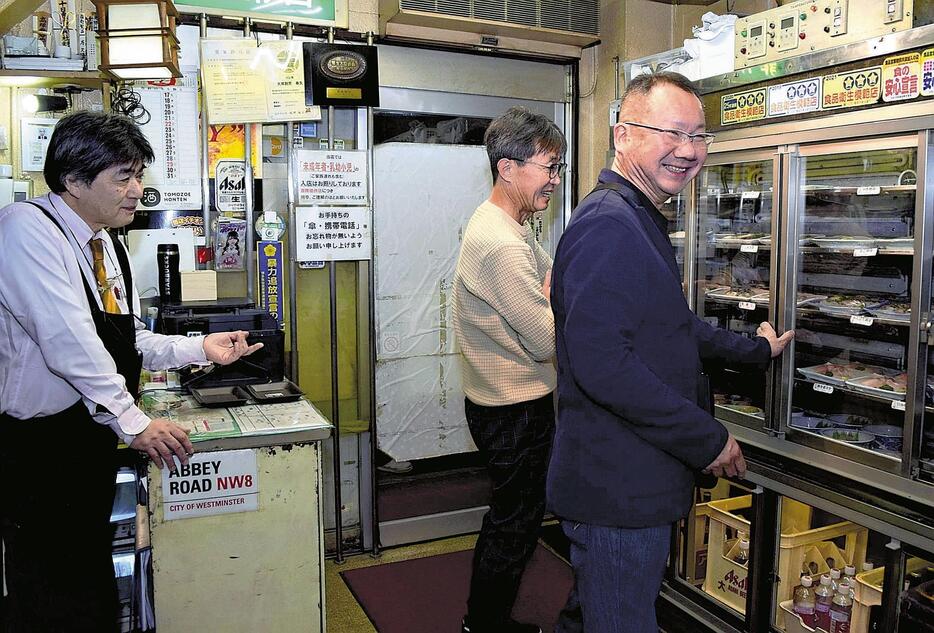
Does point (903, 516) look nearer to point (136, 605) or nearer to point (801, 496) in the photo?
point (801, 496)

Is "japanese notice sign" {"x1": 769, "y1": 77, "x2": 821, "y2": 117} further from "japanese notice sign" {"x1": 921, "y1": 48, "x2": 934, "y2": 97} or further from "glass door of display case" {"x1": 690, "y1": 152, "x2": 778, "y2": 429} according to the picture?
"glass door of display case" {"x1": 690, "y1": 152, "x2": 778, "y2": 429}

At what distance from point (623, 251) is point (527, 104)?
2.93m

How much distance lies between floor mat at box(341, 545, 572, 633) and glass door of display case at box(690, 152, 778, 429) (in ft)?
3.85

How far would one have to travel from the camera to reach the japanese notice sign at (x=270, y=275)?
3977 mm

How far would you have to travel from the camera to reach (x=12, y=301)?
218 cm

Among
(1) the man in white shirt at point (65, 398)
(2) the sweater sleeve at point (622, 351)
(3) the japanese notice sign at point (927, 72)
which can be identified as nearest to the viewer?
(2) the sweater sleeve at point (622, 351)

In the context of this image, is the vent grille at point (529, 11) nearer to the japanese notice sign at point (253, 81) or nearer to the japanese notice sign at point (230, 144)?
the japanese notice sign at point (253, 81)

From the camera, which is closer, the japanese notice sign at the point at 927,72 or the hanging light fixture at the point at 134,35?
the japanese notice sign at the point at 927,72

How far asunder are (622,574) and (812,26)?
1984 mm

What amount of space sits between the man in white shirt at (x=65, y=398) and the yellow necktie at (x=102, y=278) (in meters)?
0.04

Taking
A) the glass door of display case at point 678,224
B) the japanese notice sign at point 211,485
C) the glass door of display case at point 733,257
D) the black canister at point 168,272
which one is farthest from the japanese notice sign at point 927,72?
the black canister at point 168,272

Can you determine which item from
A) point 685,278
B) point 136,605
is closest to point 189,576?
point 136,605

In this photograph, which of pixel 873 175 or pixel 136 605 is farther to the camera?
pixel 873 175

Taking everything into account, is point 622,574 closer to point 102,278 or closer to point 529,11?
point 102,278
